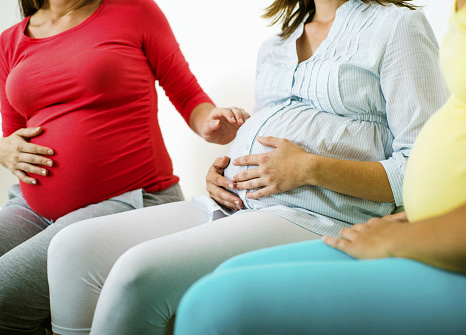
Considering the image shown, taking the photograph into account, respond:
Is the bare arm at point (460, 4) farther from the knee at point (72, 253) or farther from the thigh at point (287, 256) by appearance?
the knee at point (72, 253)

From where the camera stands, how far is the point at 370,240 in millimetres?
620

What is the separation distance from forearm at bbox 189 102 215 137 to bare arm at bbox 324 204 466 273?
89 centimetres

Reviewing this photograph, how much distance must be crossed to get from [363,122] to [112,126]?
0.73 meters

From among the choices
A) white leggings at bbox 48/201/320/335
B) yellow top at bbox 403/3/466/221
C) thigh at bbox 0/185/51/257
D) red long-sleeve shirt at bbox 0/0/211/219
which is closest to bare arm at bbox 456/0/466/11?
yellow top at bbox 403/3/466/221

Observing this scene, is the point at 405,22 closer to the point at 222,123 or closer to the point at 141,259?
the point at 222,123

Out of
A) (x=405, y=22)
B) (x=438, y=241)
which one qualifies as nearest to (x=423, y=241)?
(x=438, y=241)

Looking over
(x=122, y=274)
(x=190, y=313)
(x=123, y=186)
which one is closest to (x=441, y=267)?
(x=190, y=313)

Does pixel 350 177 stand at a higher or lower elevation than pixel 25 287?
higher

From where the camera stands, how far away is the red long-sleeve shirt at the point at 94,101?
4.16ft

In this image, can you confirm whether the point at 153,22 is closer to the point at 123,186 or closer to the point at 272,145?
the point at 123,186

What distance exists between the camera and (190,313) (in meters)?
0.54

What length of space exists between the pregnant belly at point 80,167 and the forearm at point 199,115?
0.26 metres

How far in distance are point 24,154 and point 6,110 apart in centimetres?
29

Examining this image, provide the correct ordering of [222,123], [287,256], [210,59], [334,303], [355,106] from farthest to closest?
[210,59]
[222,123]
[355,106]
[287,256]
[334,303]
